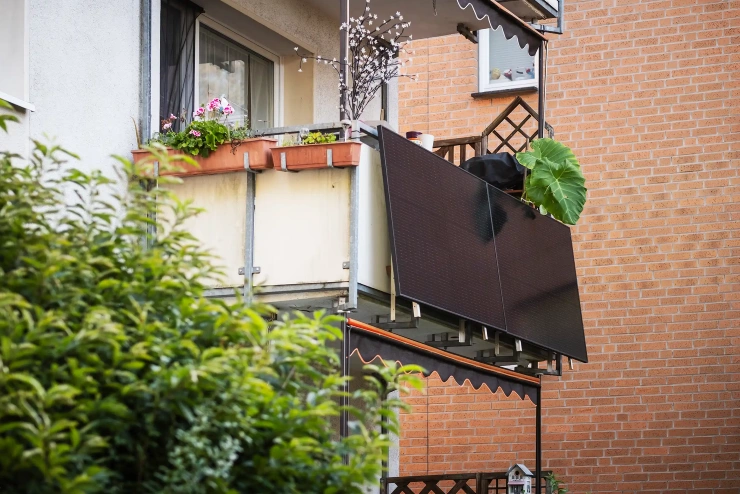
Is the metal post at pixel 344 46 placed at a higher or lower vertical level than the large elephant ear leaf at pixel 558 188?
higher

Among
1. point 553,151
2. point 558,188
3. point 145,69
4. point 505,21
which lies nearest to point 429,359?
point 558,188

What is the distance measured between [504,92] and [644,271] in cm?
281

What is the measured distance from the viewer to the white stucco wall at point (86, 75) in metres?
8.49

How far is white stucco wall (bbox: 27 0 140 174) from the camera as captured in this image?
27.9 feet

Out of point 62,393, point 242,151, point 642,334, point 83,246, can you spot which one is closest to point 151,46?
point 242,151

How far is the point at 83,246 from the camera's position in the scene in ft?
14.4

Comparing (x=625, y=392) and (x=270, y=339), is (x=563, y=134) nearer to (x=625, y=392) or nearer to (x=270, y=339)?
(x=625, y=392)

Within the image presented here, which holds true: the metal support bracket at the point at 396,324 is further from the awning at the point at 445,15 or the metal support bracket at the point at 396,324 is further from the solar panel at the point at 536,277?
the awning at the point at 445,15

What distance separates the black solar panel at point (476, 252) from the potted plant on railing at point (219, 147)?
2.88ft

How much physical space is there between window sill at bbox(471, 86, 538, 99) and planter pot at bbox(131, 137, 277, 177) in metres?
6.94

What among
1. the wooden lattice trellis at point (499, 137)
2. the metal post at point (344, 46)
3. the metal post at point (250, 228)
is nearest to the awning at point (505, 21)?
the wooden lattice trellis at point (499, 137)

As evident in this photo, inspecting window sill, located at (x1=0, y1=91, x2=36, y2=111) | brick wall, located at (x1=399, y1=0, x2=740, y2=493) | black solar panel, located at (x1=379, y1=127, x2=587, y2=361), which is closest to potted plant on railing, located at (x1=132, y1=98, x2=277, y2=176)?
black solar panel, located at (x1=379, y1=127, x2=587, y2=361)

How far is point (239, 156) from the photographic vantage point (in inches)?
360

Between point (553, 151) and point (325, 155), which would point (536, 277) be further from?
point (325, 155)
